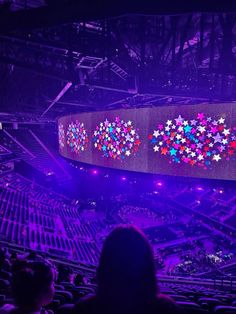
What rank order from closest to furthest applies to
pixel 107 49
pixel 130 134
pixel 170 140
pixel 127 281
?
pixel 127 281 → pixel 170 140 → pixel 130 134 → pixel 107 49

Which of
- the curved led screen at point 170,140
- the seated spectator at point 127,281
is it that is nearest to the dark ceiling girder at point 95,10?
the curved led screen at point 170,140

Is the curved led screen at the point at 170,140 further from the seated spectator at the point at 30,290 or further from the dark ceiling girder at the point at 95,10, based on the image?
the seated spectator at the point at 30,290

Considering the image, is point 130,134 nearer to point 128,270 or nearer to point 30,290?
point 30,290

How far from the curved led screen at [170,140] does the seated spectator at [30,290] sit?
2.42 m

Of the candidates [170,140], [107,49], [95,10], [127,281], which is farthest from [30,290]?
[107,49]

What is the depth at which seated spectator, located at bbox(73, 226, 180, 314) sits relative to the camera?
1.44m

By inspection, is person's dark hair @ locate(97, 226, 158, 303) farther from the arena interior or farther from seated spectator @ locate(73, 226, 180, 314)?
the arena interior

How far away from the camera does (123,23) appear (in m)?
7.62

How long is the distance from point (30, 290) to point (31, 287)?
0.02 m

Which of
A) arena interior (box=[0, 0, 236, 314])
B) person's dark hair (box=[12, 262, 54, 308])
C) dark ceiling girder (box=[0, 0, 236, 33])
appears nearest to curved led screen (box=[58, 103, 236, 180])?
arena interior (box=[0, 0, 236, 314])

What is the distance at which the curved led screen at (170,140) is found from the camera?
3.69 metres

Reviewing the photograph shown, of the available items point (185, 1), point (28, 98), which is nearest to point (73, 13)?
point (185, 1)

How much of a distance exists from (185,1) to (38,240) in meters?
14.0

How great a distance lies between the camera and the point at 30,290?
1.96m
